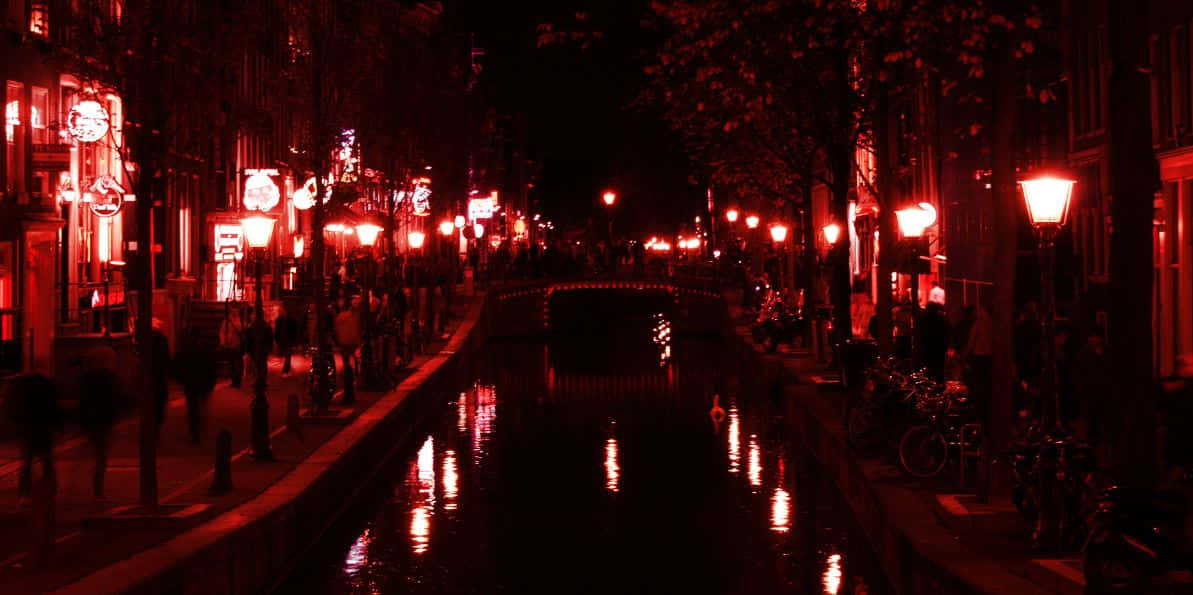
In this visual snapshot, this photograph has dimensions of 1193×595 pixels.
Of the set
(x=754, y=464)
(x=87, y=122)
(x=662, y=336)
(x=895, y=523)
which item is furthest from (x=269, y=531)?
(x=662, y=336)

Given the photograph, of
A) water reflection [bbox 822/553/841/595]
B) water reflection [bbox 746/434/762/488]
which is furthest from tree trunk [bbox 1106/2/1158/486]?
water reflection [bbox 746/434/762/488]

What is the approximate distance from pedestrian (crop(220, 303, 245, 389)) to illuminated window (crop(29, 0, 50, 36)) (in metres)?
7.01

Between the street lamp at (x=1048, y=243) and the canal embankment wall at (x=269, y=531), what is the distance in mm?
7285

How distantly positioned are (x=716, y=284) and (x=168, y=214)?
3090 centimetres

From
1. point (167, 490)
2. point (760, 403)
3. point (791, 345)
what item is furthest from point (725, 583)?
point (791, 345)

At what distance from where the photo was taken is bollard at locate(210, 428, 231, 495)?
17922mm

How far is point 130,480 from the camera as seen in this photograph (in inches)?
765

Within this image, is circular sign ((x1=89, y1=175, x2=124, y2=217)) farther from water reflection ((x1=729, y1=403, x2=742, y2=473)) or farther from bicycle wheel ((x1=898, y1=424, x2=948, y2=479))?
bicycle wheel ((x1=898, y1=424, x2=948, y2=479))

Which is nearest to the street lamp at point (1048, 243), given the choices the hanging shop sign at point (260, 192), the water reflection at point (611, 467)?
the water reflection at point (611, 467)

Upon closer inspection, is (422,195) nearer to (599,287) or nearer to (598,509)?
(599,287)

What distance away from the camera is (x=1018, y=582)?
11891 millimetres

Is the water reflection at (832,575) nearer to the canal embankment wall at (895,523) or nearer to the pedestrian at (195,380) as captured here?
the canal embankment wall at (895,523)

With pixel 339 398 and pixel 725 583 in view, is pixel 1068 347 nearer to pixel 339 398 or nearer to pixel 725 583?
pixel 725 583

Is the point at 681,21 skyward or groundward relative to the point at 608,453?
skyward
